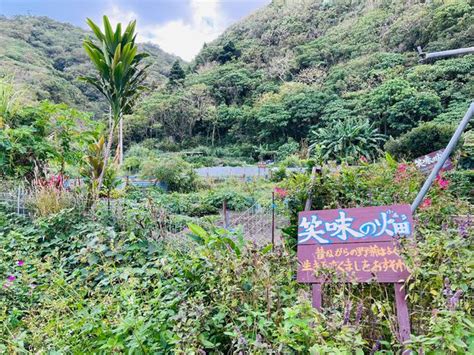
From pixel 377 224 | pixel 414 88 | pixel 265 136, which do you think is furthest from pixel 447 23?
pixel 377 224

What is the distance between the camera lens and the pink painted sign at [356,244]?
4.65ft

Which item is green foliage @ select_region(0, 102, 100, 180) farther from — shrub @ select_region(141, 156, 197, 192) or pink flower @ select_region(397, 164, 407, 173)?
shrub @ select_region(141, 156, 197, 192)

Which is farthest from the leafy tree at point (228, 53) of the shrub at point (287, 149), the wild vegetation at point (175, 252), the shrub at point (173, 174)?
the wild vegetation at point (175, 252)

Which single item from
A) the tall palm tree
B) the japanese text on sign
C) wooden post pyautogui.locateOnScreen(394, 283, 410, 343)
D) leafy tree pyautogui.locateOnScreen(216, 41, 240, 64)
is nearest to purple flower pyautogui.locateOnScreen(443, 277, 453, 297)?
wooden post pyautogui.locateOnScreen(394, 283, 410, 343)

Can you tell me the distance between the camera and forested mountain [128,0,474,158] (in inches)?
818

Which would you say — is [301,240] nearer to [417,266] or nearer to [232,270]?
[232,270]

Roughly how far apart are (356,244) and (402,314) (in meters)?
0.34

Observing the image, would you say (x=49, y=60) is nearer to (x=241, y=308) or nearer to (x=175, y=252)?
(x=175, y=252)

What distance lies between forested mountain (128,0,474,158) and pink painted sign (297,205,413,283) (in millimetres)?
13166

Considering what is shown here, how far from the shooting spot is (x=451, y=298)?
3.57 ft

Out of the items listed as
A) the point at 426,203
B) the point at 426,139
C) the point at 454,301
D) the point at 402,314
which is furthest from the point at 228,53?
the point at 454,301

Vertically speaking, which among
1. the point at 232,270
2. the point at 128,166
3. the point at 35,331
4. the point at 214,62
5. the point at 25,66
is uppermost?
the point at 214,62

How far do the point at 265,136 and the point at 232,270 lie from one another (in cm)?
2717

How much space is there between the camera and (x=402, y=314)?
129 centimetres
